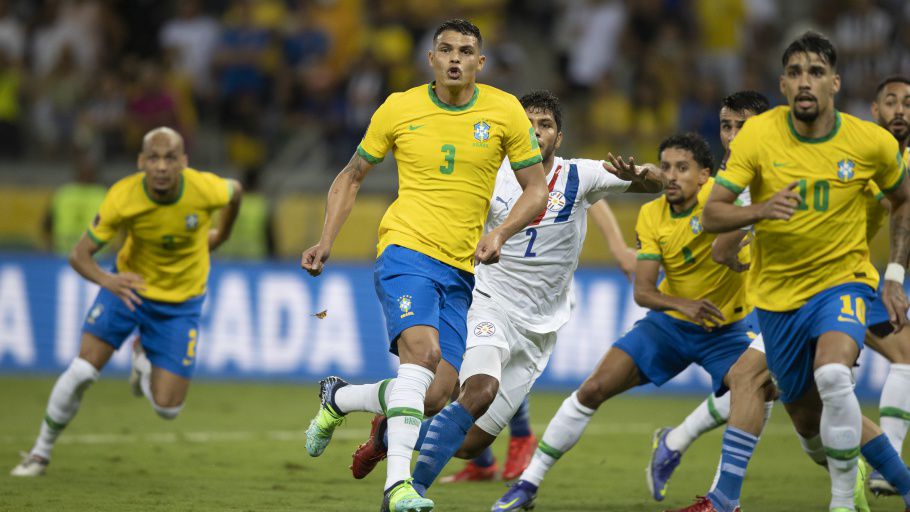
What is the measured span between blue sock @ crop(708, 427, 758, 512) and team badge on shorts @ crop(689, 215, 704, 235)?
5.00 ft

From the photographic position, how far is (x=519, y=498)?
8.12m

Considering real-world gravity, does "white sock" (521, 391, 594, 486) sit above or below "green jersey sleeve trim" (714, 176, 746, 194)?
below

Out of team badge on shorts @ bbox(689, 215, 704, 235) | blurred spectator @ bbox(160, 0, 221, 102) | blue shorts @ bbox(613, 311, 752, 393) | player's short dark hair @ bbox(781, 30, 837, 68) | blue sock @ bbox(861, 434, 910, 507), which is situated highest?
blurred spectator @ bbox(160, 0, 221, 102)

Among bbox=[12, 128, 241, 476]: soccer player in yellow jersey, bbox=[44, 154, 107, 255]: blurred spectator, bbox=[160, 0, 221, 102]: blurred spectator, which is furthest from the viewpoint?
bbox=[160, 0, 221, 102]: blurred spectator

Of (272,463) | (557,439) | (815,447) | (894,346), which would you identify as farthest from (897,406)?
(272,463)

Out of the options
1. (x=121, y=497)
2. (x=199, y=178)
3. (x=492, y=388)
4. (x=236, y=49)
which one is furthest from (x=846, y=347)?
(x=236, y=49)

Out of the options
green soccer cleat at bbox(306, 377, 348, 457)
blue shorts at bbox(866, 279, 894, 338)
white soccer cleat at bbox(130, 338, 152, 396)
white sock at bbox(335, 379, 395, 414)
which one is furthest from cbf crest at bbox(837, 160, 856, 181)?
white soccer cleat at bbox(130, 338, 152, 396)

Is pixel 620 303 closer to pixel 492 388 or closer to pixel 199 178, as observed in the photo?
pixel 199 178

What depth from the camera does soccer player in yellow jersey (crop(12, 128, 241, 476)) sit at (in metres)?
9.75

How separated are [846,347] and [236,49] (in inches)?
524

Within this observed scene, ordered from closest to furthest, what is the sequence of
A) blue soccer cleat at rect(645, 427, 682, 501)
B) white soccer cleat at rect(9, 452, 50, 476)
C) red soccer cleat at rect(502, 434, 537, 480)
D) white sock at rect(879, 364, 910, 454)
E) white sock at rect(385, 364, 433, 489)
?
white sock at rect(385, 364, 433, 489), white sock at rect(879, 364, 910, 454), blue soccer cleat at rect(645, 427, 682, 501), white soccer cleat at rect(9, 452, 50, 476), red soccer cleat at rect(502, 434, 537, 480)

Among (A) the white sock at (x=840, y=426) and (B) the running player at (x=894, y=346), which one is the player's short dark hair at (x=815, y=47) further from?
(B) the running player at (x=894, y=346)

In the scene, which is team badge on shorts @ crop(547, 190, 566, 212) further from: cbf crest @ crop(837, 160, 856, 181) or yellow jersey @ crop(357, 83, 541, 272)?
cbf crest @ crop(837, 160, 856, 181)

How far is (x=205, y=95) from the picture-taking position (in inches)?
753
